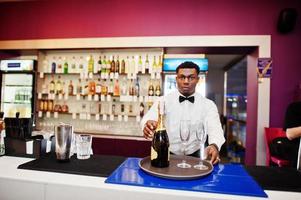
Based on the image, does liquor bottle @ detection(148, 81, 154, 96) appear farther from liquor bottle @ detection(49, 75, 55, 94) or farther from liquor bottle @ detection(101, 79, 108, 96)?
liquor bottle @ detection(49, 75, 55, 94)

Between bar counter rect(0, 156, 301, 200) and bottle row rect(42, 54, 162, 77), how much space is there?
2.80 meters

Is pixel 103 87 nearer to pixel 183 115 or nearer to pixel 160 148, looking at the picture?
pixel 183 115

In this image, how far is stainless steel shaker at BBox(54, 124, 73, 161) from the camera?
1.46 meters

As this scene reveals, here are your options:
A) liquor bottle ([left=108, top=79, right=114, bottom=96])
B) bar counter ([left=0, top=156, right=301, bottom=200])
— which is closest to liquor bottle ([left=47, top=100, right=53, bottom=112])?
liquor bottle ([left=108, top=79, right=114, bottom=96])

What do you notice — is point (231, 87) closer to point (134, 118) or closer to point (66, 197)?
point (134, 118)

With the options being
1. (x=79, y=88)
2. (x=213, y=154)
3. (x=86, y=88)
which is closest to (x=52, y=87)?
(x=79, y=88)

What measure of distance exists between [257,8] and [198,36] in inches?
38.2

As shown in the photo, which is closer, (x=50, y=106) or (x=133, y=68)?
(x=133, y=68)

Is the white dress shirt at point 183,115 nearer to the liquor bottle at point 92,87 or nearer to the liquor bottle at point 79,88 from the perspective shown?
the liquor bottle at point 92,87

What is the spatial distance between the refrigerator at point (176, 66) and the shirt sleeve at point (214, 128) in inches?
68.8

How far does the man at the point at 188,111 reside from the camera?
205 centimetres

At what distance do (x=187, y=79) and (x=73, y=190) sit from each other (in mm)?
1418

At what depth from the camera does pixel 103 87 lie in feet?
13.7

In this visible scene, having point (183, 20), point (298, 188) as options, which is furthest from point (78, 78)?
point (298, 188)
